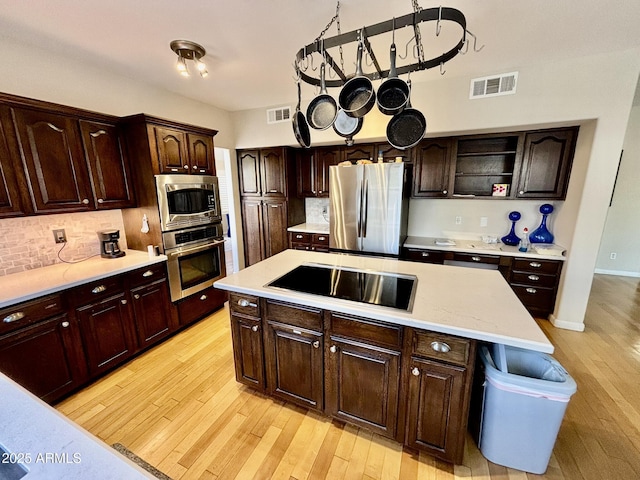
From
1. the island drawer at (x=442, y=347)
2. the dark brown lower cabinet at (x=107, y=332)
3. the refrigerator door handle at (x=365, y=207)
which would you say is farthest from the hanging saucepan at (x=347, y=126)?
the dark brown lower cabinet at (x=107, y=332)

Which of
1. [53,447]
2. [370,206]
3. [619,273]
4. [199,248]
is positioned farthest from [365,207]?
[619,273]

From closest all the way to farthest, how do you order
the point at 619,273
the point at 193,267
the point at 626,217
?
the point at 193,267 → the point at 626,217 → the point at 619,273

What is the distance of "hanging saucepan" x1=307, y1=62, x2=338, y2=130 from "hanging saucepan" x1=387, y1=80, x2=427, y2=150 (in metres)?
0.35

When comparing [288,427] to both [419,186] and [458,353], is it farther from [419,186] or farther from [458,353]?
[419,186]

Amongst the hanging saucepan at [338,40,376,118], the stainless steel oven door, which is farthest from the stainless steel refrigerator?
the hanging saucepan at [338,40,376,118]

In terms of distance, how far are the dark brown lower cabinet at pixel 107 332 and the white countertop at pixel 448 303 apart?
3.86 feet

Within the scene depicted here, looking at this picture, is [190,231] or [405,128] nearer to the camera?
[405,128]

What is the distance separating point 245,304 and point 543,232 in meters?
3.46

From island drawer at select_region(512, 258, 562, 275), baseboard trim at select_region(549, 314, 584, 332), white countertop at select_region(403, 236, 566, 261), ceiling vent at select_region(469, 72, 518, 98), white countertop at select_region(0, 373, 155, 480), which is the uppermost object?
ceiling vent at select_region(469, 72, 518, 98)

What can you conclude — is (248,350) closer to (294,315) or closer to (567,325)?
(294,315)

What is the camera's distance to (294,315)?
1.67m

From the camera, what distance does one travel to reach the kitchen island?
132 centimetres

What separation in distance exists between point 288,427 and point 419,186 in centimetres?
291

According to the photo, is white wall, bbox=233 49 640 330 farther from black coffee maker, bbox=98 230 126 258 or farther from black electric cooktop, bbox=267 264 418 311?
black coffee maker, bbox=98 230 126 258
